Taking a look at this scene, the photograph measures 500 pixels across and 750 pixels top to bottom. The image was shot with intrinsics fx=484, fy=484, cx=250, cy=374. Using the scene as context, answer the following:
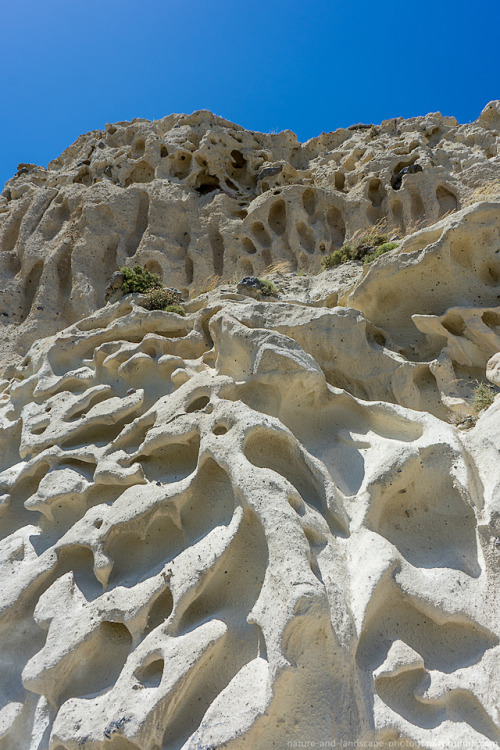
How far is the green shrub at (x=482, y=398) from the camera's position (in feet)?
17.2

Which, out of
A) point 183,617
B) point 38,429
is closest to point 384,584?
point 183,617

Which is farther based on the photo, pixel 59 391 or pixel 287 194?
pixel 287 194

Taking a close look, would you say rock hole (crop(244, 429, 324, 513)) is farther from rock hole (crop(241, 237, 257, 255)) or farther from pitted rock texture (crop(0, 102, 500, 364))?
Answer: rock hole (crop(241, 237, 257, 255))

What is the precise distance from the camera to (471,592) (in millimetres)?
3340

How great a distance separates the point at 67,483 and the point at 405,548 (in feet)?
11.3

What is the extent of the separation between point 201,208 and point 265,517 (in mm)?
12477

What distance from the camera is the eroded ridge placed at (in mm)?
2926

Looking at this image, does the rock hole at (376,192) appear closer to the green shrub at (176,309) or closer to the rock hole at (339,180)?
the rock hole at (339,180)

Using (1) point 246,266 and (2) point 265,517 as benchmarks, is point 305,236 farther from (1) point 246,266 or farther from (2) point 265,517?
(2) point 265,517

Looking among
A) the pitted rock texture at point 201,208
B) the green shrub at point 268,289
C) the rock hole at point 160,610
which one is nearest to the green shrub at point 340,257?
the green shrub at point 268,289

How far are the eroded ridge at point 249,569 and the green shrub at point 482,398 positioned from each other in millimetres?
817

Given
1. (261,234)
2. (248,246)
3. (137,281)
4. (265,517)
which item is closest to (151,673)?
(265,517)

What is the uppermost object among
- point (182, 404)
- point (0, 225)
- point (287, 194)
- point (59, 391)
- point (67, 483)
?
point (0, 225)

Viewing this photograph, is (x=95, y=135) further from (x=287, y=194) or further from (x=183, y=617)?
(x=183, y=617)
